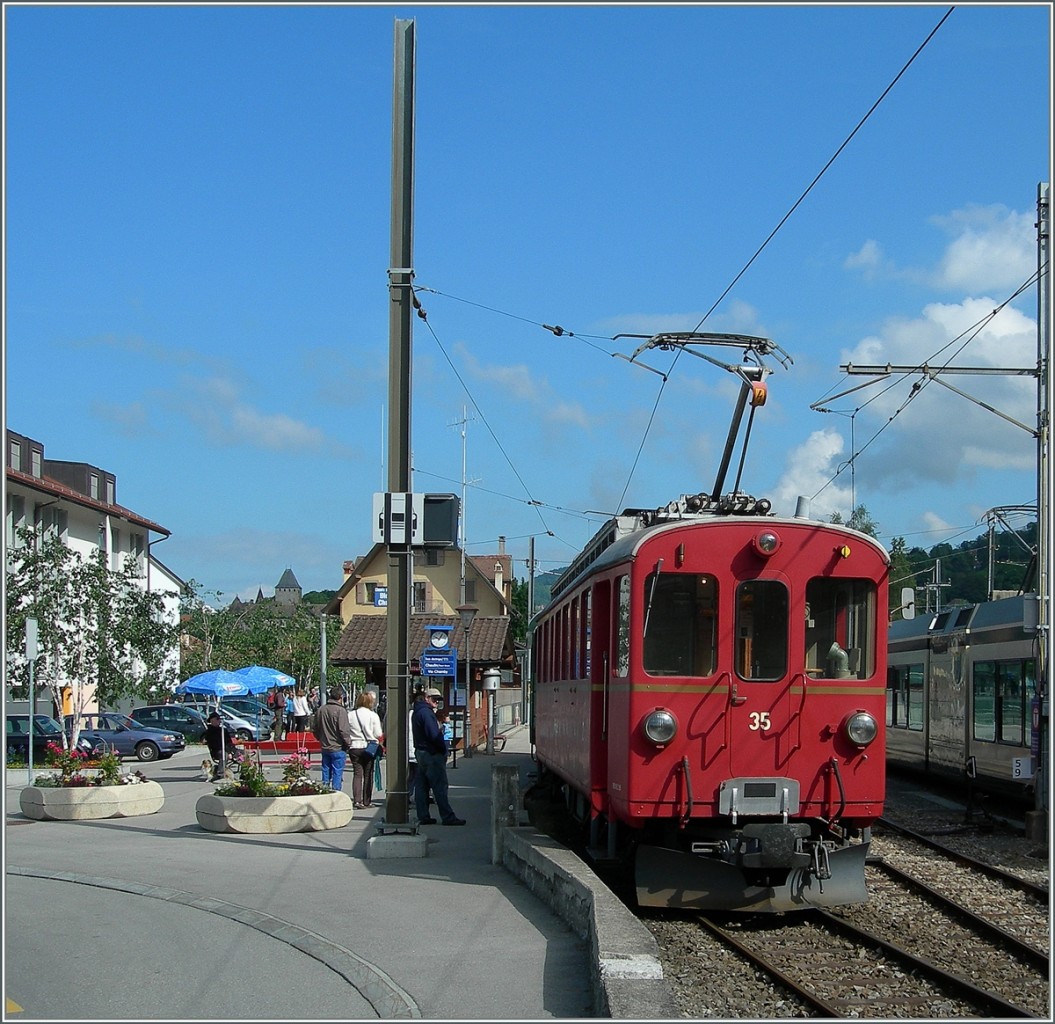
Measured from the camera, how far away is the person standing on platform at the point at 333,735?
17344 millimetres

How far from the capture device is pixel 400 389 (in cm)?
1298

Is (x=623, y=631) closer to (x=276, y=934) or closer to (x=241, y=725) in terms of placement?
(x=276, y=934)

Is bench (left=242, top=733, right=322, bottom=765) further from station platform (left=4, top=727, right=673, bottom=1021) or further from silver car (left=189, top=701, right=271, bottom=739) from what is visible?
station platform (left=4, top=727, right=673, bottom=1021)

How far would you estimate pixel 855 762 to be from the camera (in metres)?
9.94

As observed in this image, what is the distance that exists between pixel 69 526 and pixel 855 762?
4313 centimetres

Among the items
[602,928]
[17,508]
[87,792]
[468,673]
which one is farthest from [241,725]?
[602,928]

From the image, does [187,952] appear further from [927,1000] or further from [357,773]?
[357,773]

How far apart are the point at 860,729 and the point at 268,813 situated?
23.6 ft

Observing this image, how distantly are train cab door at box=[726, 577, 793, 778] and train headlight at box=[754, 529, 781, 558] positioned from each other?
0.21 meters

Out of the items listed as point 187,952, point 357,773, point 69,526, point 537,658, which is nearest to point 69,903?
point 187,952

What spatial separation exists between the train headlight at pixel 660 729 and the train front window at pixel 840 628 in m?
1.17

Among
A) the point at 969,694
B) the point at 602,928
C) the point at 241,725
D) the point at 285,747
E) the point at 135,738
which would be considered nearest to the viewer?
the point at 602,928

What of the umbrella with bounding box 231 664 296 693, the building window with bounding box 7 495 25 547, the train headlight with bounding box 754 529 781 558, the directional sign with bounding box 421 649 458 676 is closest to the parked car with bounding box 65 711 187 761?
the umbrella with bounding box 231 664 296 693

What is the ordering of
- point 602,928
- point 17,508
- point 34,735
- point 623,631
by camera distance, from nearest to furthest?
point 602,928, point 623,631, point 34,735, point 17,508
